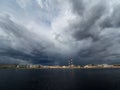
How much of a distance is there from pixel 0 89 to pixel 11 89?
7.05 meters

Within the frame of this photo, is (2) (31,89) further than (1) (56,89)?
Yes

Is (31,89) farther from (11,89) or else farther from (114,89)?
(114,89)

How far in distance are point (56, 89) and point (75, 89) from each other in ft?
40.4

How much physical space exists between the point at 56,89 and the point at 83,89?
57.4 ft

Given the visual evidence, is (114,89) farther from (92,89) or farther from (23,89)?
(23,89)

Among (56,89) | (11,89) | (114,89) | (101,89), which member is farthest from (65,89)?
(11,89)

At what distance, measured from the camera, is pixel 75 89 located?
9200 centimetres

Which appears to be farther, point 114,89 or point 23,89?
point 23,89

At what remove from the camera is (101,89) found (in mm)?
90375

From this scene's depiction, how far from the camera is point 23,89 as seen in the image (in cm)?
9562

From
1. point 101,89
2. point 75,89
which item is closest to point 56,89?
point 75,89

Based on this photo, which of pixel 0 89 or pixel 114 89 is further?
pixel 0 89

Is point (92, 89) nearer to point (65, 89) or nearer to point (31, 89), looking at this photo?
point (65, 89)

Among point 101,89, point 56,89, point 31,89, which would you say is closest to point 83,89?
point 101,89
